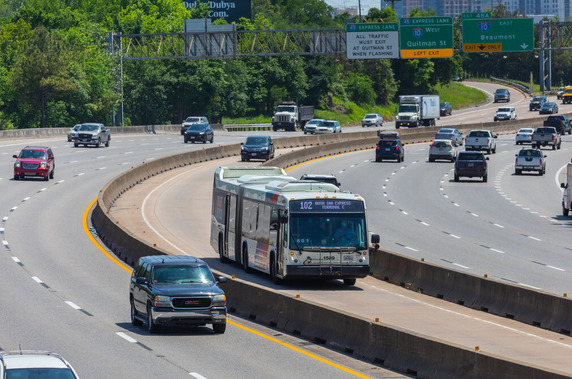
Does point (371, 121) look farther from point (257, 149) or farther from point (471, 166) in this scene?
point (471, 166)

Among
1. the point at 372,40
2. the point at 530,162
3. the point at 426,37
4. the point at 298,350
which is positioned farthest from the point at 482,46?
the point at 298,350

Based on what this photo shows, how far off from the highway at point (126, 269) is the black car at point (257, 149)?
3267 millimetres

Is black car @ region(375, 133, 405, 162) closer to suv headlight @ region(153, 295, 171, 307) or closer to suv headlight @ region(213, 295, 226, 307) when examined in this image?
suv headlight @ region(213, 295, 226, 307)

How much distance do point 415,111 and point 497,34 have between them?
2220cm

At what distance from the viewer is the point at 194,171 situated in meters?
67.9

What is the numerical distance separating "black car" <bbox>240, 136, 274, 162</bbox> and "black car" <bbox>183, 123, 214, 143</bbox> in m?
15.6

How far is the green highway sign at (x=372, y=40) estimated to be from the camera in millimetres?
89250

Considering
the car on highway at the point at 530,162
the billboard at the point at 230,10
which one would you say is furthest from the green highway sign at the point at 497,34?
the billboard at the point at 230,10

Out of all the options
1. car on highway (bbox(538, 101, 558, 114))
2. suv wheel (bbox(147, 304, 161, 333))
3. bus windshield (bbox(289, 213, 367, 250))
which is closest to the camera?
suv wheel (bbox(147, 304, 161, 333))

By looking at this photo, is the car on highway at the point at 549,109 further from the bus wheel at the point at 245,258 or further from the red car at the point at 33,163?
the bus wheel at the point at 245,258

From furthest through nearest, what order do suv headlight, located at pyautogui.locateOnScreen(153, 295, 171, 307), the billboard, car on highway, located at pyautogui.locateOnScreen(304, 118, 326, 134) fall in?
the billboard
car on highway, located at pyautogui.locateOnScreen(304, 118, 326, 134)
suv headlight, located at pyautogui.locateOnScreen(153, 295, 171, 307)

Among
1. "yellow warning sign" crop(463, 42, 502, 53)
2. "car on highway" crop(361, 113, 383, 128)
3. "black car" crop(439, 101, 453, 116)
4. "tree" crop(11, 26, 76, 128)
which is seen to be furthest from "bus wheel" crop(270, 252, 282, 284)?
"black car" crop(439, 101, 453, 116)

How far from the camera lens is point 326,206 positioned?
28.3m

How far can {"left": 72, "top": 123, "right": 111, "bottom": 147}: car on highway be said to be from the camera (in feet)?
265
